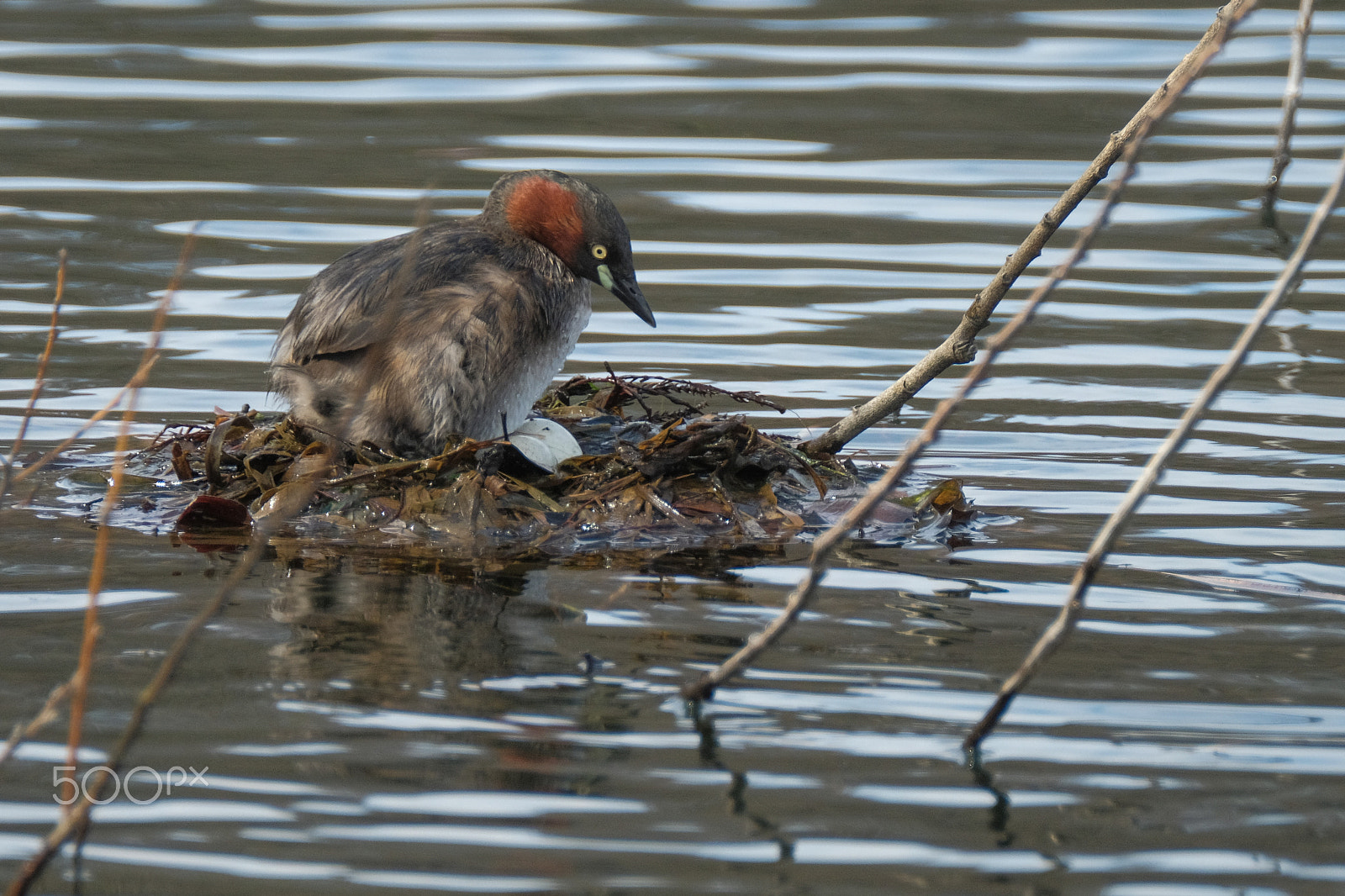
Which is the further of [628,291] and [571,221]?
[628,291]

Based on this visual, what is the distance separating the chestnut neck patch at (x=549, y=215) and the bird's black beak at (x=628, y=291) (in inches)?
5.4

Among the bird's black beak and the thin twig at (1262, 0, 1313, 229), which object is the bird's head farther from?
the thin twig at (1262, 0, 1313, 229)

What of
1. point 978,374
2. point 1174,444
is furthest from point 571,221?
point 1174,444

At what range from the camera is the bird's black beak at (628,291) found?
591cm

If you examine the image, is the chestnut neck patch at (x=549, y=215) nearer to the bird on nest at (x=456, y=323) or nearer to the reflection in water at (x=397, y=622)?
the bird on nest at (x=456, y=323)

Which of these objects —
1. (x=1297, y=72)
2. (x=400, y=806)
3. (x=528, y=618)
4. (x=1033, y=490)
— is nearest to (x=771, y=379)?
(x=1033, y=490)

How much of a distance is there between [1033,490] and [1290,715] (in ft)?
6.62

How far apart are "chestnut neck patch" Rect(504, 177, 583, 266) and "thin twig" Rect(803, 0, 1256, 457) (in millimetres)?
1037

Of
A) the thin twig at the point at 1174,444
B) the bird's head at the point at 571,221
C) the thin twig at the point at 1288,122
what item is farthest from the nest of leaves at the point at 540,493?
the thin twig at the point at 1288,122

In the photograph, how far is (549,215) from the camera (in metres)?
5.83

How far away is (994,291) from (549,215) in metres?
1.58

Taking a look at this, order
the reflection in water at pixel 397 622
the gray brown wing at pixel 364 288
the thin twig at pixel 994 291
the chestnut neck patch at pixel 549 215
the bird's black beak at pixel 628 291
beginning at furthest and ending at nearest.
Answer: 1. the bird's black beak at pixel 628 291
2. the chestnut neck patch at pixel 549 215
3. the gray brown wing at pixel 364 288
4. the thin twig at pixel 994 291
5. the reflection in water at pixel 397 622

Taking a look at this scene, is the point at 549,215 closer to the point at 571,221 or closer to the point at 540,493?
the point at 571,221

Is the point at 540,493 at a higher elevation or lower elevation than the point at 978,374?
lower
